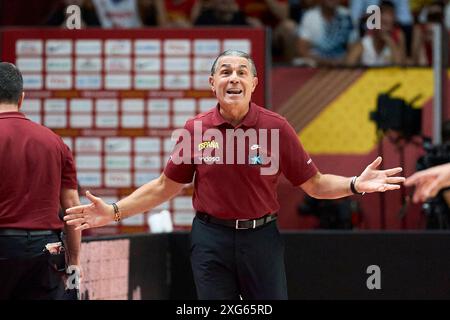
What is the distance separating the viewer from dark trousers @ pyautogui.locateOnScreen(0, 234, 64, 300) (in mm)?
5918

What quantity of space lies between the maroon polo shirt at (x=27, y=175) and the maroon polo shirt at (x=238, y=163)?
2.33ft

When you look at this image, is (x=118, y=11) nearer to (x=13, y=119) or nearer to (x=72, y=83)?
(x=72, y=83)

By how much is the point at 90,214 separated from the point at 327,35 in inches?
251

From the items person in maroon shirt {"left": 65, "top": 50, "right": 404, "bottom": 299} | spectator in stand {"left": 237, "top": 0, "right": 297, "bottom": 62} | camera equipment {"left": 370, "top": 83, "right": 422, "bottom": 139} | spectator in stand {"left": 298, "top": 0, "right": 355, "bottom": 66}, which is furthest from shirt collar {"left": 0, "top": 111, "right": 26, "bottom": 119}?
spectator in stand {"left": 237, "top": 0, "right": 297, "bottom": 62}

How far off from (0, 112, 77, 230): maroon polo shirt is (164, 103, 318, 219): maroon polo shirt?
71cm

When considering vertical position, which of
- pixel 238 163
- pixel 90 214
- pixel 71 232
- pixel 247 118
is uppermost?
pixel 247 118

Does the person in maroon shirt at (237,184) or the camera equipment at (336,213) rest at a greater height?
the person in maroon shirt at (237,184)

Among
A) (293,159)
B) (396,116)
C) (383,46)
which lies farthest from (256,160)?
(383,46)

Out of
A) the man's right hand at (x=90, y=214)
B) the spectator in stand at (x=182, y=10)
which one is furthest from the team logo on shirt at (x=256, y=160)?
the spectator in stand at (x=182, y=10)

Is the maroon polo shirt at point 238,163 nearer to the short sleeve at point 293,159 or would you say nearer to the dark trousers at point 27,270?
the short sleeve at point 293,159

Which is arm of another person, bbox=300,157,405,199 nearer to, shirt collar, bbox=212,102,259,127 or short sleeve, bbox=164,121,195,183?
shirt collar, bbox=212,102,259,127

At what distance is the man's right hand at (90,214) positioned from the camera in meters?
→ 6.03

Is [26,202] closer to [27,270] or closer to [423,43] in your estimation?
[27,270]

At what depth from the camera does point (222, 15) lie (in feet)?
38.5
